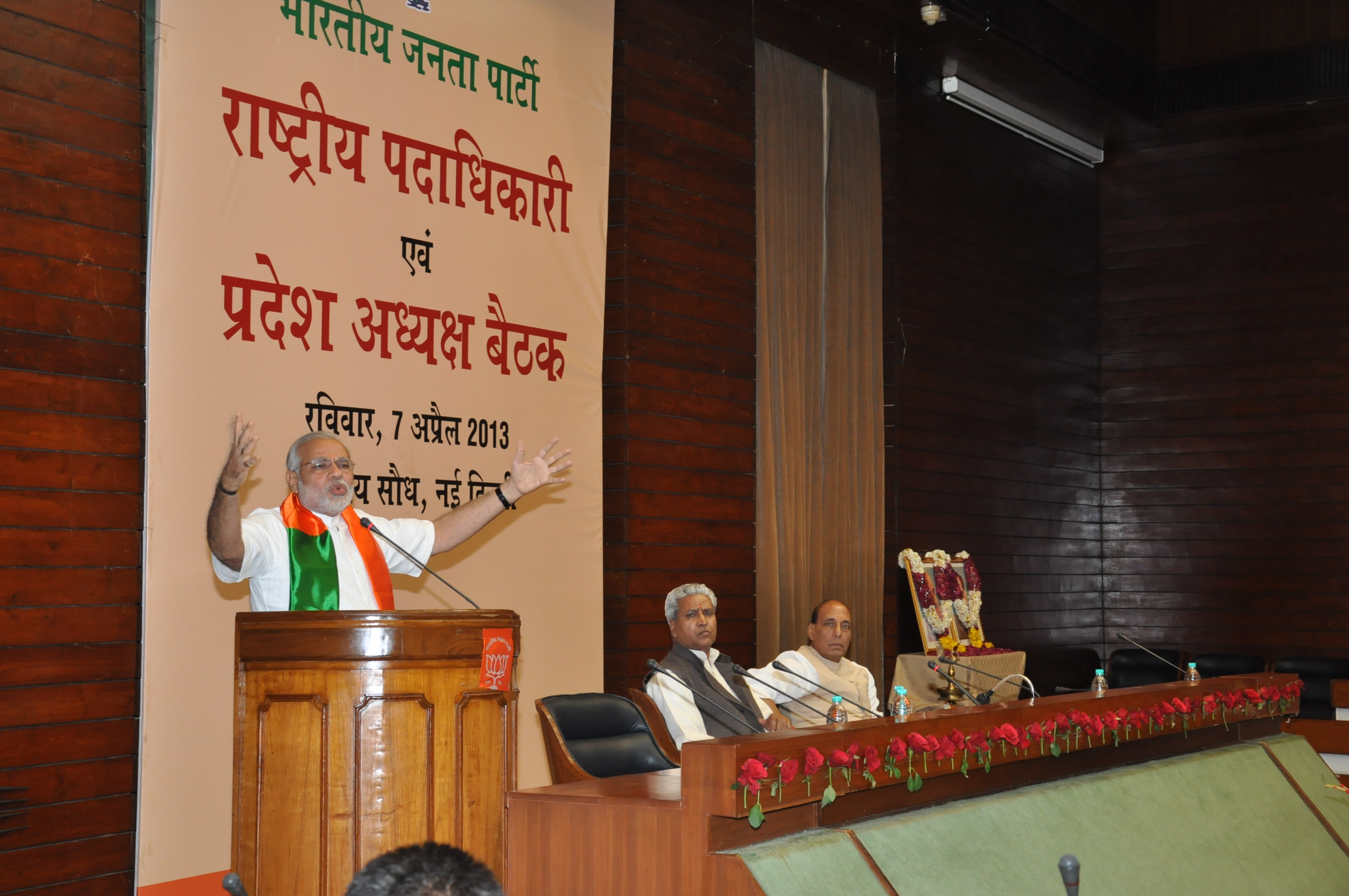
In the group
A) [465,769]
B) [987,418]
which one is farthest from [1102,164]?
[465,769]

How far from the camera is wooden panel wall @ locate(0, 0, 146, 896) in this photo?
393 centimetres

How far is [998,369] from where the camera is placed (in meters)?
9.15

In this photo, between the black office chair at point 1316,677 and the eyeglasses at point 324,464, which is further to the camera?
the black office chair at point 1316,677

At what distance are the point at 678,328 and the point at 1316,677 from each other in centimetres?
455

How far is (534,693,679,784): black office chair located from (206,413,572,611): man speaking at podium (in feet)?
1.96

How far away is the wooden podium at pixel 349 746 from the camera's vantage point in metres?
2.97

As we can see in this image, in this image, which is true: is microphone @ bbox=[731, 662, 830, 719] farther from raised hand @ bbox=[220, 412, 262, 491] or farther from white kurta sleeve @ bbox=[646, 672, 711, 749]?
raised hand @ bbox=[220, 412, 262, 491]

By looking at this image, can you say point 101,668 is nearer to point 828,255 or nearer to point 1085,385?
point 828,255

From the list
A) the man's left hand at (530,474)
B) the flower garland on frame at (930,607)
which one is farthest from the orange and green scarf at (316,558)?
the flower garland on frame at (930,607)

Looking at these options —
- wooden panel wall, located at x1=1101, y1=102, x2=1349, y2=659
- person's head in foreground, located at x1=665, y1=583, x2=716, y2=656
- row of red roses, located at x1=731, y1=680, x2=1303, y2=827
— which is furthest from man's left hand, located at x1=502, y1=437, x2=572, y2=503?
wooden panel wall, located at x1=1101, y1=102, x2=1349, y2=659

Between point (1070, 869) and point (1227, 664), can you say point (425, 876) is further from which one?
point (1227, 664)

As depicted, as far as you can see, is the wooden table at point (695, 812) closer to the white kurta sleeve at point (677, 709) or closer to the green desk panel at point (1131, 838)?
the green desk panel at point (1131, 838)

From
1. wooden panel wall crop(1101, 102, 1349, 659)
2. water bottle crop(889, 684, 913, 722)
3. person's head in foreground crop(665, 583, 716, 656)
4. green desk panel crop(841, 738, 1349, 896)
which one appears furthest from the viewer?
wooden panel wall crop(1101, 102, 1349, 659)

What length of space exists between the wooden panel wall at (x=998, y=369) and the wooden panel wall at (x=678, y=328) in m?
1.66
